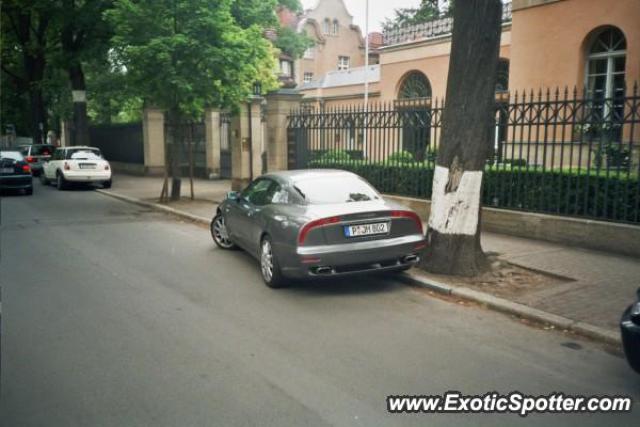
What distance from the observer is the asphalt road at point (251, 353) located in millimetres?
3902

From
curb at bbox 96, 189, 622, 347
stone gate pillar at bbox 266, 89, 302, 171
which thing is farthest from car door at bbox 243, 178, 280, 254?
stone gate pillar at bbox 266, 89, 302, 171

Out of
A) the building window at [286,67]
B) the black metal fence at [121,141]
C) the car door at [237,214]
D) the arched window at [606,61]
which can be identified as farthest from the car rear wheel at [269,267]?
the building window at [286,67]

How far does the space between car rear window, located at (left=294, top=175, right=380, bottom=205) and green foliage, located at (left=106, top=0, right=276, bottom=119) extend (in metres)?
7.84

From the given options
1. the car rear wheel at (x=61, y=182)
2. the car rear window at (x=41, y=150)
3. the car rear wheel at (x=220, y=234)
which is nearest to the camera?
the car rear wheel at (x=220, y=234)

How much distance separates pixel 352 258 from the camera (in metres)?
6.67

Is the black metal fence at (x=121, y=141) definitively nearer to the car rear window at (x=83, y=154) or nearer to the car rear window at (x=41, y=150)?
the car rear window at (x=41, y=150)

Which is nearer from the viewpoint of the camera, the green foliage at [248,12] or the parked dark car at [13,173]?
the parked dark car at [13,173]

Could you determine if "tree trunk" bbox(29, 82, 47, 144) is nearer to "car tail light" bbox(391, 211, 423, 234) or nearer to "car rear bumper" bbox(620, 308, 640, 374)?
"car tail light" bbox(391, 211, 423, 234)

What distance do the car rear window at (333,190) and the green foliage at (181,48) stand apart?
784 centimetres

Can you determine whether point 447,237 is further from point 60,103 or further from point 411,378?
point 60,103

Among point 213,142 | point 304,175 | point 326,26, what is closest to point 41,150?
point 213,142

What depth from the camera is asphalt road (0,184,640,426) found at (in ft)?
12.8

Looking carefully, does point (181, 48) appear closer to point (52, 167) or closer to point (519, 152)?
point (519, 152)

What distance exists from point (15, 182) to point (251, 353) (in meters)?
16.0
